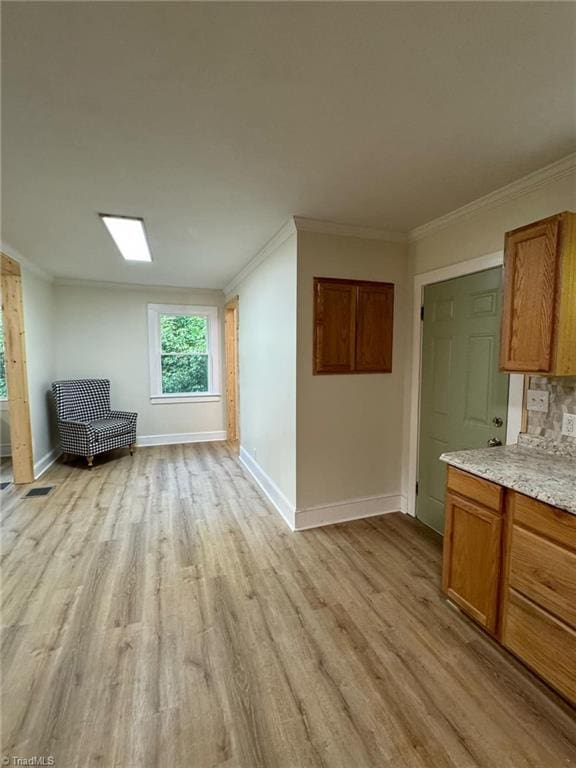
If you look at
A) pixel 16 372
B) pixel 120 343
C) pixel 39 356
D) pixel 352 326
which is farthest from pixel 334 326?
pixel 120 343

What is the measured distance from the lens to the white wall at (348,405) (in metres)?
2.76

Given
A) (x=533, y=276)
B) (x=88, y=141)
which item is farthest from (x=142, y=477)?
(x=533, y=276)

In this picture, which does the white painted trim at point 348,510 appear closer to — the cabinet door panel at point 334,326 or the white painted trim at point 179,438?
the cabinet door panel at point 334,326

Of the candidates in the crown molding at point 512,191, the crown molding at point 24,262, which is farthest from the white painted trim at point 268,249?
the crown molding at point 24,262

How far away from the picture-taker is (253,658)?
1658 mm

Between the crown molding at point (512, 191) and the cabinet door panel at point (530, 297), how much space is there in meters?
0.43

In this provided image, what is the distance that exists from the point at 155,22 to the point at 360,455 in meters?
2.80

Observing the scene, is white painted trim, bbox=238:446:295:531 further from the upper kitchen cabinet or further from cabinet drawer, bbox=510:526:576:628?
the upper kitchen cabinet

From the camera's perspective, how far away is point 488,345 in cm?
233

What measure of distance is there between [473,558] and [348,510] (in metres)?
1.32

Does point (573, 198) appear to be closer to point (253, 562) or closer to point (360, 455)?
point (360, 455)

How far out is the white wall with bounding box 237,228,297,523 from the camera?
9.44 feet

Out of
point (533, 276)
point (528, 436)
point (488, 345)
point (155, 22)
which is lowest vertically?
point (528, 436)

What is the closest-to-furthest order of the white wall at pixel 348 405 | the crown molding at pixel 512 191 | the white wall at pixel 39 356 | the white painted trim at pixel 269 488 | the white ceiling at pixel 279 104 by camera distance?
the white ceiling at pixel 279 104
the crown molding at pixel 512 191
the white wall at pixel 348 405
the white painted trim at pixel 269 488
the white wall at pixel 39 356
